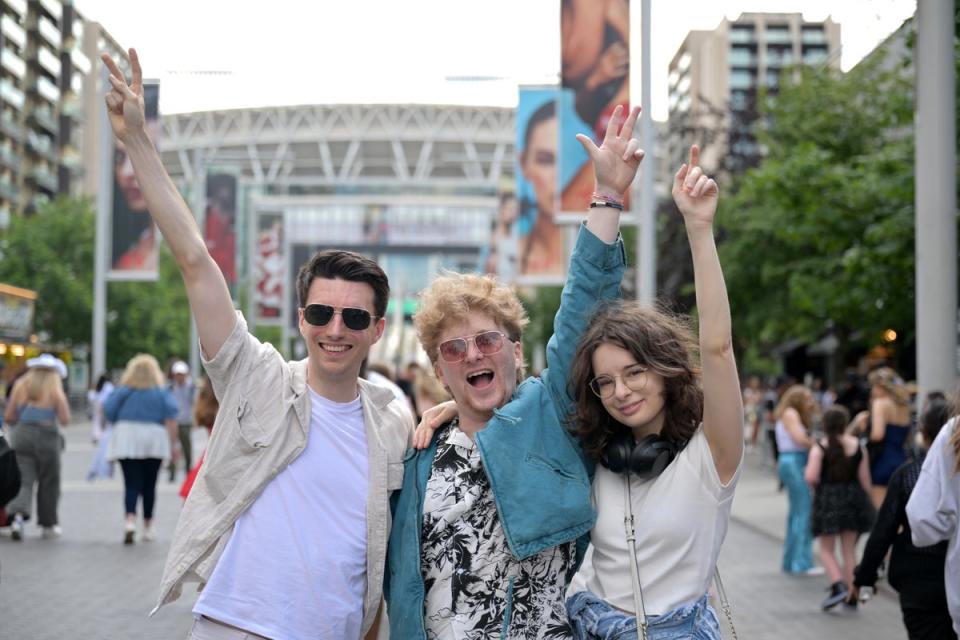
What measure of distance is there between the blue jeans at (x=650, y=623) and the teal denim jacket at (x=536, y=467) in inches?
7.6

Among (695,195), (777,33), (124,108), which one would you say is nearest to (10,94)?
(124,108)

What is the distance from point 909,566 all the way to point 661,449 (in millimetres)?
2598

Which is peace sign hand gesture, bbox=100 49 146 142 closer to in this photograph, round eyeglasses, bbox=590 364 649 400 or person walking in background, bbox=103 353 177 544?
round eyeglasses, bbox=590 364 649 400

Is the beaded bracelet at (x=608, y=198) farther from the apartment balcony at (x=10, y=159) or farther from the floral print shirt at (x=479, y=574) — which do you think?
the apartment balcony at (x=10, y=159)

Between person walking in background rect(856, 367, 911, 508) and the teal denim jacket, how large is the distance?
325 inches

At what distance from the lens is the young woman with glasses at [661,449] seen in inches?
128

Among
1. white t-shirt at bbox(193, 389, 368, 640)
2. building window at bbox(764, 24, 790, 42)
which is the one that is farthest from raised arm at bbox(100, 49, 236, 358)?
building window at bbox(764, 24, 790, 42)

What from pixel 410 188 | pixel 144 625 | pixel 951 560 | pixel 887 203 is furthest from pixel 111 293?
pixel 410 188

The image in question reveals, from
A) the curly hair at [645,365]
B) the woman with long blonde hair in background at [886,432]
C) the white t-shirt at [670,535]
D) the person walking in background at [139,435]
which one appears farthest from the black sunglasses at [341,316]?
the person walking in background at [139,435]

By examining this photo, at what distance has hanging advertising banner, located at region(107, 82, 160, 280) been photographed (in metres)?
24.0

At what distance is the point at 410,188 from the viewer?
14650 cm

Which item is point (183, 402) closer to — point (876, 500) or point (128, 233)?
point (128, 233)

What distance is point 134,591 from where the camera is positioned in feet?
32.4

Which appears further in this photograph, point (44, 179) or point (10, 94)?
point (44, 179)
